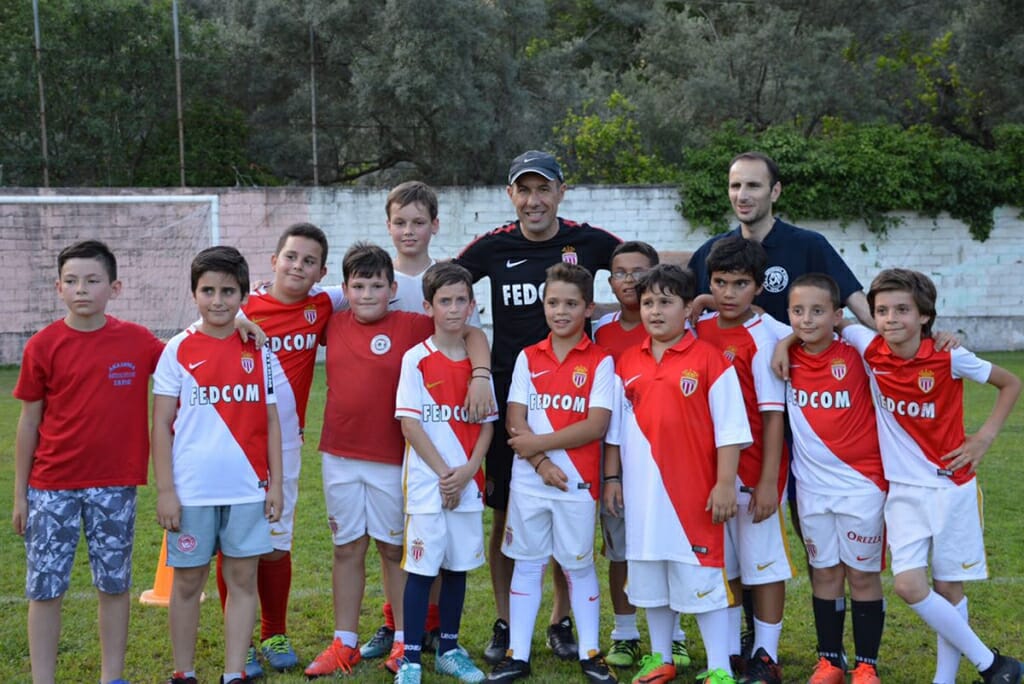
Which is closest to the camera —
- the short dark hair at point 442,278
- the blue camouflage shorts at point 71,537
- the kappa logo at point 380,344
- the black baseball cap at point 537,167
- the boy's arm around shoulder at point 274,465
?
the blue camouflage shorts at point 71,537

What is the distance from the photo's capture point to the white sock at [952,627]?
345 centimetres

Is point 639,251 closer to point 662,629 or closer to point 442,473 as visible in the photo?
point 442,473

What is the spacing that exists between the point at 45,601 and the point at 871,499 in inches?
119

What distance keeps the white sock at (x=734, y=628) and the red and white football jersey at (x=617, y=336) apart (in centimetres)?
108

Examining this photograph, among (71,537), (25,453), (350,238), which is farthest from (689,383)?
(350,238)

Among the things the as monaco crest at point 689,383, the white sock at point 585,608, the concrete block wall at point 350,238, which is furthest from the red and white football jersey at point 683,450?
the concrete block wall at point 350,238

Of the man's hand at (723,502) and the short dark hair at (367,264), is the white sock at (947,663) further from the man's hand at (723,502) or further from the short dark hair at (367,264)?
the short dark hair at (367,264)

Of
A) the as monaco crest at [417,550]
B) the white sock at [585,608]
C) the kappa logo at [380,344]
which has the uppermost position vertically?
the kappa logo at [380,344]

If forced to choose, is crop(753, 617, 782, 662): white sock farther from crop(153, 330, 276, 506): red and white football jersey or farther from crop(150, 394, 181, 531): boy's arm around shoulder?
crop(150, 394, 181, 531): boy's arm around shoulder

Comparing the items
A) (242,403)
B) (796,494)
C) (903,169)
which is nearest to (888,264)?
(903,169)

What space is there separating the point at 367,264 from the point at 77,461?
1.31 metres

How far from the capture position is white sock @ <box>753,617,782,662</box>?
12.0ft

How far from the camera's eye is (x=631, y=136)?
61.3 ft

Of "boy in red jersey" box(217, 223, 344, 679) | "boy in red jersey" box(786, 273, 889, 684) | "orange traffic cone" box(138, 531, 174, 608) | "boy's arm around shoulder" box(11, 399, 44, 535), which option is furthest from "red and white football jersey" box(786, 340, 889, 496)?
"orange traffic cone" box(138, 531, 174, 608)
